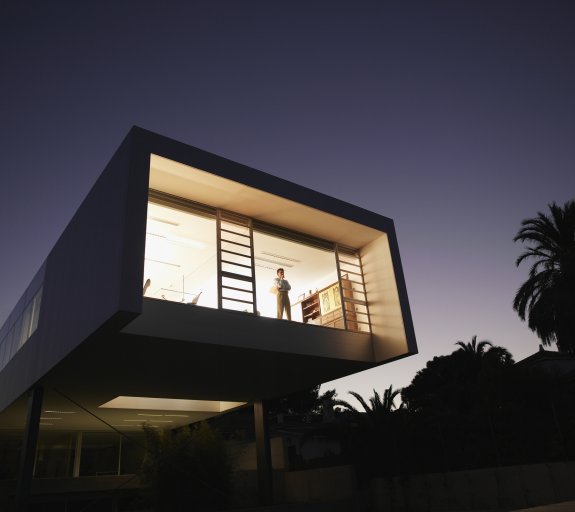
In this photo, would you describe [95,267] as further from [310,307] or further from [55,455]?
[55,455]

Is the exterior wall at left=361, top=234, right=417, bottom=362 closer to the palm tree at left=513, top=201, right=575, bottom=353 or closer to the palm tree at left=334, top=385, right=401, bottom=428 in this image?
the palm tree at left=334, top=385, right=401, bottom=428

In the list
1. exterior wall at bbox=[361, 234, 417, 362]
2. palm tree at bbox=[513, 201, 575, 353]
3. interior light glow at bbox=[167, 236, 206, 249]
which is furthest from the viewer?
palm tree at bbox=[513, 201, 575, 353]

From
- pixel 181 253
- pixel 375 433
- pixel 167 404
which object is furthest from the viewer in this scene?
pixel 375 433

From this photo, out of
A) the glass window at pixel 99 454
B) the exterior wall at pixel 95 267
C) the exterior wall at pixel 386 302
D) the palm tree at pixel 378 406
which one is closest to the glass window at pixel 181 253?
the exterior wall at pixel 95 267

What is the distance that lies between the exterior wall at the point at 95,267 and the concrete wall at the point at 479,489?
10140 mm

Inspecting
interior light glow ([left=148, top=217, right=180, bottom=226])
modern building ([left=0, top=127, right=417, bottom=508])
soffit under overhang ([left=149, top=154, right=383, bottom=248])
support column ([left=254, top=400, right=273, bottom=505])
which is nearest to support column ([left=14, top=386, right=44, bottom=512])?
modern building ([left=0, top=127, right=417, bottom=508])

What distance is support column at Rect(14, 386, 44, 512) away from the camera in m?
10.5

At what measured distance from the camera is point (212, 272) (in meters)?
12.7

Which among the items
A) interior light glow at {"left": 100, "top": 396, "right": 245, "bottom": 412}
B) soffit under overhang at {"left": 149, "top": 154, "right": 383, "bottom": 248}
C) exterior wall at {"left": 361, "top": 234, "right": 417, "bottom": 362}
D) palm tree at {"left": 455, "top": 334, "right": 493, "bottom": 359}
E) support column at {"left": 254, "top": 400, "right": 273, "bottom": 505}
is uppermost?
palm tree at {"left": 455, "top": 334, "right": 493, "bottom": 359}

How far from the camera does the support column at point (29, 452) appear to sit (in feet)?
34.5

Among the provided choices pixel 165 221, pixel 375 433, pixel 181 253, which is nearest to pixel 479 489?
pixel 375 433

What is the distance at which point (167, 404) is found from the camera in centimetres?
1547

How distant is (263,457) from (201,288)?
5.05 m

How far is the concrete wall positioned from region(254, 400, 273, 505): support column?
339 cm
